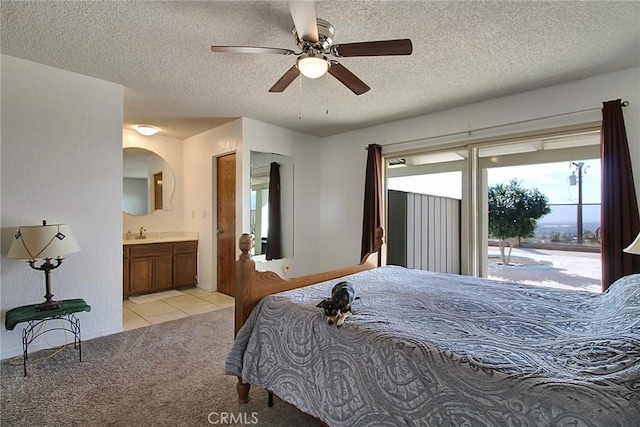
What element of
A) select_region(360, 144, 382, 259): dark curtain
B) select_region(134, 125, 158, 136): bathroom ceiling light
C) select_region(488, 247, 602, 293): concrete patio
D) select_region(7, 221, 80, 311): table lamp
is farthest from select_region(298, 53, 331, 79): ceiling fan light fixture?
select_region(134, 125, 158, 136): bathroom ceiling light

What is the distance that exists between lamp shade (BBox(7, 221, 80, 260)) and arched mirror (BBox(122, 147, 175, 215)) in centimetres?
240

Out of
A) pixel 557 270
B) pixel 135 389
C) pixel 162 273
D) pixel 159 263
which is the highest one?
pixel 557 270

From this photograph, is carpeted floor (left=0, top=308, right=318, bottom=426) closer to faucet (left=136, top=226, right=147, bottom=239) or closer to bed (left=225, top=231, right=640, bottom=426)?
bed (left=225, top=231, right=640, bottom=426)

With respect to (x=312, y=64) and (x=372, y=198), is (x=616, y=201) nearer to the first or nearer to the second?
(x=372, y=198)

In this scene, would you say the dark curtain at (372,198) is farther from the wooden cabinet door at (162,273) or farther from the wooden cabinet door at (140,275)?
the wooden cabinet door at (140,275)

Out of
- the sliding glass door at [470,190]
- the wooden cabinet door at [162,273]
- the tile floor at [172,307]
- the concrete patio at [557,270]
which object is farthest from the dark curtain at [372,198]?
the wooden cabinet door at [162,273]

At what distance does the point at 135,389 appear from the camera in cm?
209

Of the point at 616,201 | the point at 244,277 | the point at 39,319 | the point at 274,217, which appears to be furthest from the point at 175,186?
the point at 616,201

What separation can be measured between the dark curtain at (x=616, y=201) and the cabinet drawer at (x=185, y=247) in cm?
498

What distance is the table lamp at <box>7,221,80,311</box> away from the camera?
234cm

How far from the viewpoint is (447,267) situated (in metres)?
4.02

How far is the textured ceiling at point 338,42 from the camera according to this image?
1.93 meters

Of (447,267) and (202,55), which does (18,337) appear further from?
(447,267)

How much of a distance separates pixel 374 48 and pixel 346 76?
0.43 m
